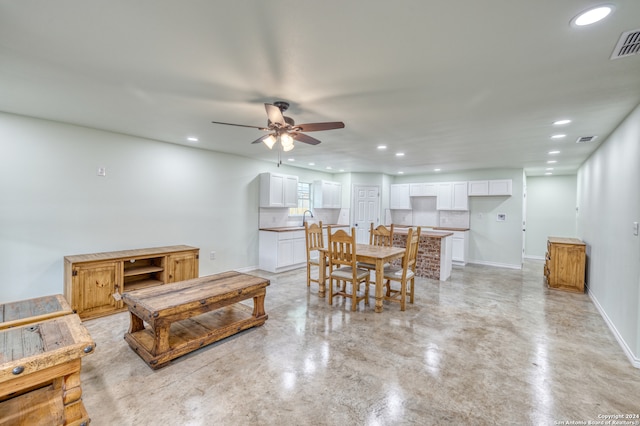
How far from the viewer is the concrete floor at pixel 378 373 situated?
6.26 feet

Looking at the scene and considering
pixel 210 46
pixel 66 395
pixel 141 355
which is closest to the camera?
pixel 66 395

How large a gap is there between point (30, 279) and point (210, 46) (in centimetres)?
372

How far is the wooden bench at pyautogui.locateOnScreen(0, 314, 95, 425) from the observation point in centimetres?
152

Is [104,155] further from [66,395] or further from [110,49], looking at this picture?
[66,395]

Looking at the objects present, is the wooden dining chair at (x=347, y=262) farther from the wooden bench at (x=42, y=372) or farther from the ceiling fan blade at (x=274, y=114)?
the wooden bench at (x=42, y=372)

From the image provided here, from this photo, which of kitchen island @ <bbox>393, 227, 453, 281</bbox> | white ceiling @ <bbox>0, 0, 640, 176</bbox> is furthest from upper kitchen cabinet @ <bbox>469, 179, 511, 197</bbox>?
white ceiling @ <bbox>0, 0, 640, 176</bbox>

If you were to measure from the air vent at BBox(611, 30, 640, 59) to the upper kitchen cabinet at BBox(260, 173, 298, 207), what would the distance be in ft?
16.4

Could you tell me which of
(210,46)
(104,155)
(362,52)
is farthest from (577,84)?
(104,155)

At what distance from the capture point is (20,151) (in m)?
3.32

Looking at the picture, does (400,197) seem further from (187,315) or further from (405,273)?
(187,315)

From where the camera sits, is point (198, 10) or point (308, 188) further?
point (308, 188)

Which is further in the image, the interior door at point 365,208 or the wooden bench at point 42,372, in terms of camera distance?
the interior door at point 365,208

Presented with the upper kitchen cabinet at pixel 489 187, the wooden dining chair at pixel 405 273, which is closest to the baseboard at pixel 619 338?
the wooden dining chair at pixel 405 273

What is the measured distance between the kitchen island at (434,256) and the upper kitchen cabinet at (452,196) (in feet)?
6.10
